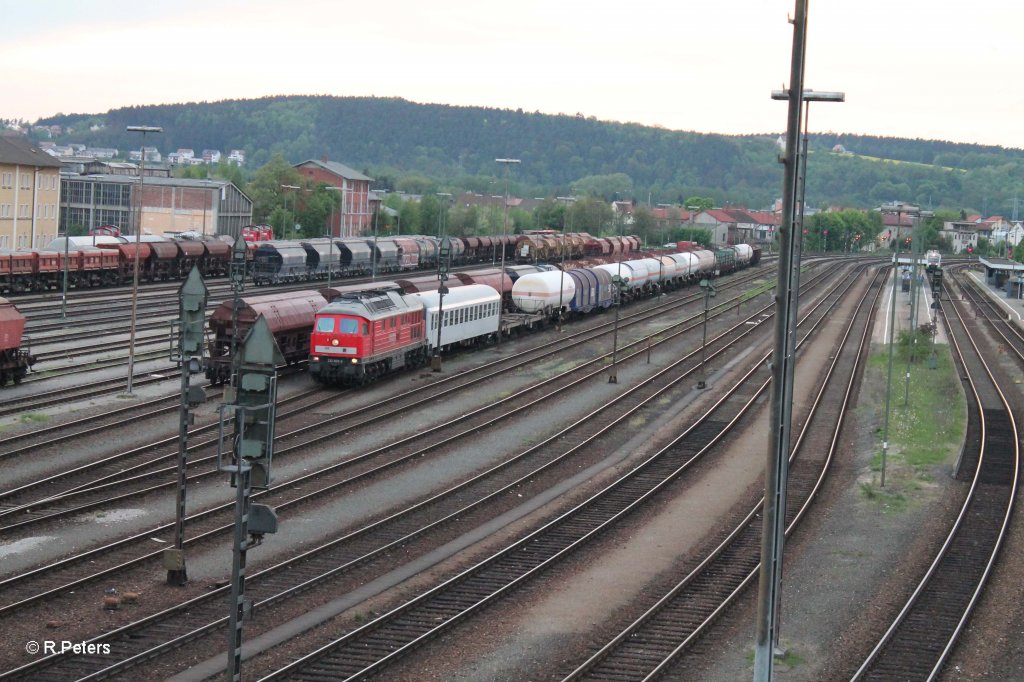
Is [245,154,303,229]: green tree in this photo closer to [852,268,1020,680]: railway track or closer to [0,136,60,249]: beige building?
[0,136,60,249]: beige building

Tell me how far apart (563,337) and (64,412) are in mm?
30942

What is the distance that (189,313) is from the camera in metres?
23.5

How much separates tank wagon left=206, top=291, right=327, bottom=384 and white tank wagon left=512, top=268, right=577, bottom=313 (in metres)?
17.7

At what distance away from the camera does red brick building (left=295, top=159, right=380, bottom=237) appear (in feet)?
504

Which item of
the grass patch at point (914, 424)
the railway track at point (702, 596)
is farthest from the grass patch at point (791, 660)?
the grass patch at point (914, 424)

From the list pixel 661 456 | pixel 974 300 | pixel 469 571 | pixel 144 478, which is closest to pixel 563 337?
pixel 661 456

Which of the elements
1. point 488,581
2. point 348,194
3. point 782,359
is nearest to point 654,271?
point 488,581

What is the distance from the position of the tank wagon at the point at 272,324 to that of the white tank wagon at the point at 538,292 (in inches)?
695

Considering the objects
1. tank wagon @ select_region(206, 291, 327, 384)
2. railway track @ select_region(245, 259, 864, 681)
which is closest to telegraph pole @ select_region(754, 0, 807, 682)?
railway track @ select_region(245, 259, 864, 681)

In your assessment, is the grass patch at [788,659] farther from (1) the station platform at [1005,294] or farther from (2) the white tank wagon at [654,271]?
(1) the station platform at [1005,294]

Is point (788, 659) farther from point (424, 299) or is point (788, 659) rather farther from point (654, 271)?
point (654, 271)

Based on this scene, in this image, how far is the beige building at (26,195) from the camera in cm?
9569

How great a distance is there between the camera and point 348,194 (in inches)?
6211

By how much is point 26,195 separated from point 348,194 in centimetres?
6141
